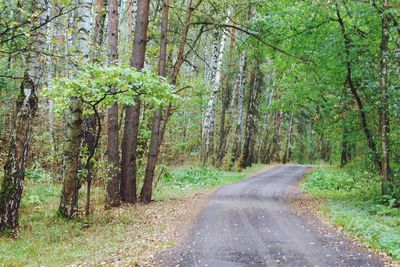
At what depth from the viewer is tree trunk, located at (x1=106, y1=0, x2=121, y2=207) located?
40.8 ft

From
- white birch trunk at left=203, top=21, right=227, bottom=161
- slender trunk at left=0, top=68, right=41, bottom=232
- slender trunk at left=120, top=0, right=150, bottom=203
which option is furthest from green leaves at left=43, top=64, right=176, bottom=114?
white birch trunk at left=203, top=21, right=227, bottom=161

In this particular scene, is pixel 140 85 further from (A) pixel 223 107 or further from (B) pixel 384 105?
(A) pixel 223 107

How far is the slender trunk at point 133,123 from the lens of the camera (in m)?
13.5

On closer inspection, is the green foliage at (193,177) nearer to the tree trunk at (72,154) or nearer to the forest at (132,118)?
the forest at (132,118)

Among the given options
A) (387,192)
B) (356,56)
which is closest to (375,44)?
(356,56)

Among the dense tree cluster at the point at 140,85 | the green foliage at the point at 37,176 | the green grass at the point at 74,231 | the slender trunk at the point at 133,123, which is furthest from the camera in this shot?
the green foliage at the point at 37,176

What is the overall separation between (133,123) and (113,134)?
1.08 meters

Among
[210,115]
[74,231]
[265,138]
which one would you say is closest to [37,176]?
[74,231]

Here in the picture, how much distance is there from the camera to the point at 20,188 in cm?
949

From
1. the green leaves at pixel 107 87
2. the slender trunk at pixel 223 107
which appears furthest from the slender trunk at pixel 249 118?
the green leaves at pixel 107 87

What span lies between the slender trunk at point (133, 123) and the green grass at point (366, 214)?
645cm

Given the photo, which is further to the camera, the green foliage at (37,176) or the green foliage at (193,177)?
the green foliage at (193,177)

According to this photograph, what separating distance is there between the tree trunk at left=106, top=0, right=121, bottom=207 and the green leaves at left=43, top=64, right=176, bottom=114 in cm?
289

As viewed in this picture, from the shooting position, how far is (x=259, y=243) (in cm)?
857
